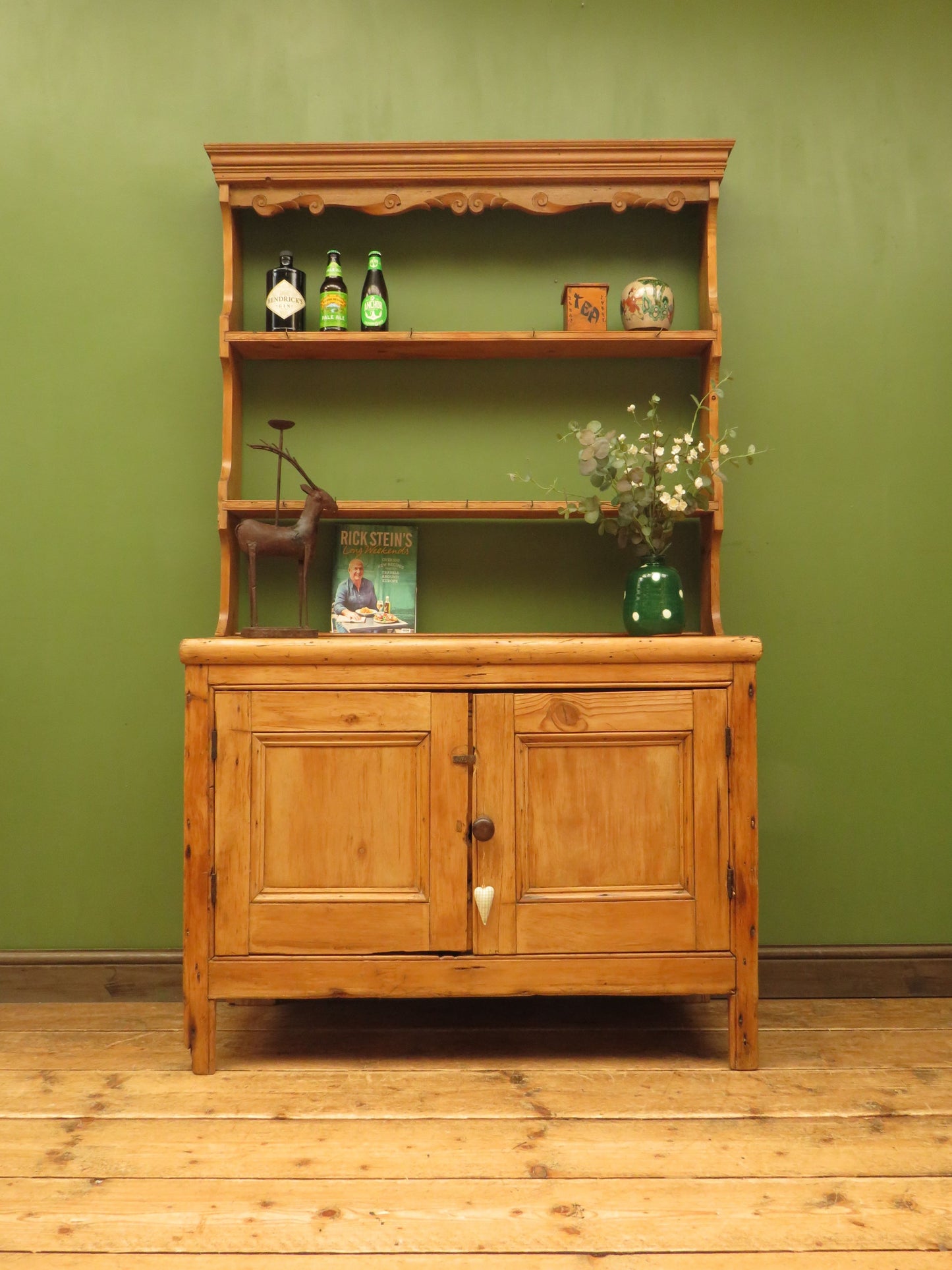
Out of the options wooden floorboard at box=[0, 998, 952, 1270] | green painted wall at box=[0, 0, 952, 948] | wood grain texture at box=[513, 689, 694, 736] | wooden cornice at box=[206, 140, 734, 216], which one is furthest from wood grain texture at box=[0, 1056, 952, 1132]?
wooden cornice at box=[206, 140, 734, 216]

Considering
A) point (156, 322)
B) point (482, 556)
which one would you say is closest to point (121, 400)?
point (156, 322)

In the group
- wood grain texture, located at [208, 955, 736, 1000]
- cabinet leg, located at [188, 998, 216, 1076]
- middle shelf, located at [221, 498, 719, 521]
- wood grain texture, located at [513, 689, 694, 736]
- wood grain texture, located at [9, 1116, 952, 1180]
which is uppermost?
middle shelf, located at [221, 498, 719, 521]

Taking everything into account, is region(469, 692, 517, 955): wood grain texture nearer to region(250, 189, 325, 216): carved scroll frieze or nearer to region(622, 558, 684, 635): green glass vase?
region(622, 558, 684, 635): green glass vase

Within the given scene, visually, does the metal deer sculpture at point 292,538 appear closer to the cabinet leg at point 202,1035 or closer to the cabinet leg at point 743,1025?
the cabinet leg at point 202,1035

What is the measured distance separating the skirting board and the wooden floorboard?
63 mm

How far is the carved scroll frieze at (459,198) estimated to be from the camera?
78.0 inches

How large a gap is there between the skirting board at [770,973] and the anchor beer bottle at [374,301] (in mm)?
1578

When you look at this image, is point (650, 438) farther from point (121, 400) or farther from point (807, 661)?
point (121, 400)

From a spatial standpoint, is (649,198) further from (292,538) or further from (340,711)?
(340,711)

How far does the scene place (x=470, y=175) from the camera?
1.95 m

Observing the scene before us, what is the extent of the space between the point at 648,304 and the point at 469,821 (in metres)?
1.24

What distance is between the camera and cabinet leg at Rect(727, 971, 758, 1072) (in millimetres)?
1623

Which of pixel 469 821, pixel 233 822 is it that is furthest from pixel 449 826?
pixel 233 822

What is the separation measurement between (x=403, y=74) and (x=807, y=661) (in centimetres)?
177
